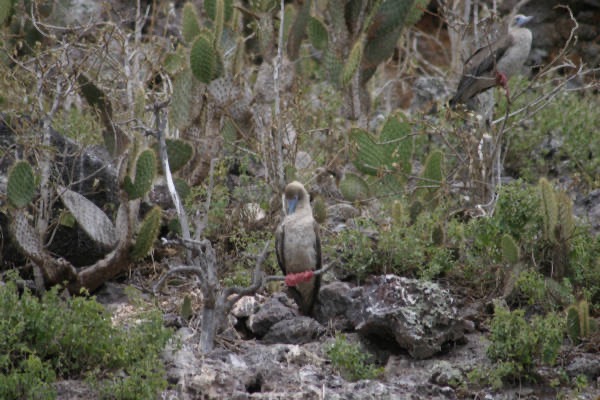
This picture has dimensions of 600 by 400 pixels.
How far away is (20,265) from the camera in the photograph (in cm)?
662

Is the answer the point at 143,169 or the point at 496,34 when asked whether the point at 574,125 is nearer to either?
the point at 496,34

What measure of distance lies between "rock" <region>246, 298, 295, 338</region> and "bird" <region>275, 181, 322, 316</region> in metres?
0.15

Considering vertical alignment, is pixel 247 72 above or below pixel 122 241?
above

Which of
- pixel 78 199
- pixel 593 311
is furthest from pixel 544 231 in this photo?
pixel 78 199

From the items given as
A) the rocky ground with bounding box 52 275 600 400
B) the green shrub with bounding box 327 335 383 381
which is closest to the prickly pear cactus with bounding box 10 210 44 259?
the rocky ground with bounding box 52 275 600 400

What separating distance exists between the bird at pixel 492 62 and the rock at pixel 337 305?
233 cm

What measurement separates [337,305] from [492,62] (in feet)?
9.18

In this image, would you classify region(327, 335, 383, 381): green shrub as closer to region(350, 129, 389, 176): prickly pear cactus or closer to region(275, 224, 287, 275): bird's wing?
region(275, 224, 287, 275): bird's wing

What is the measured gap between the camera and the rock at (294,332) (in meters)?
5.78

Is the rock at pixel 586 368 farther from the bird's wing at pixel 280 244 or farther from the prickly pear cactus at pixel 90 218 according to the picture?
the prickly pear cactus at pixel 90 218

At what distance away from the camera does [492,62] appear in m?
7.56

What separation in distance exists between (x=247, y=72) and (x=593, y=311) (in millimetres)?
4881

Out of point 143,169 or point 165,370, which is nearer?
point 165,370

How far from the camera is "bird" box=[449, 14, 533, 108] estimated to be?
7.53 m
